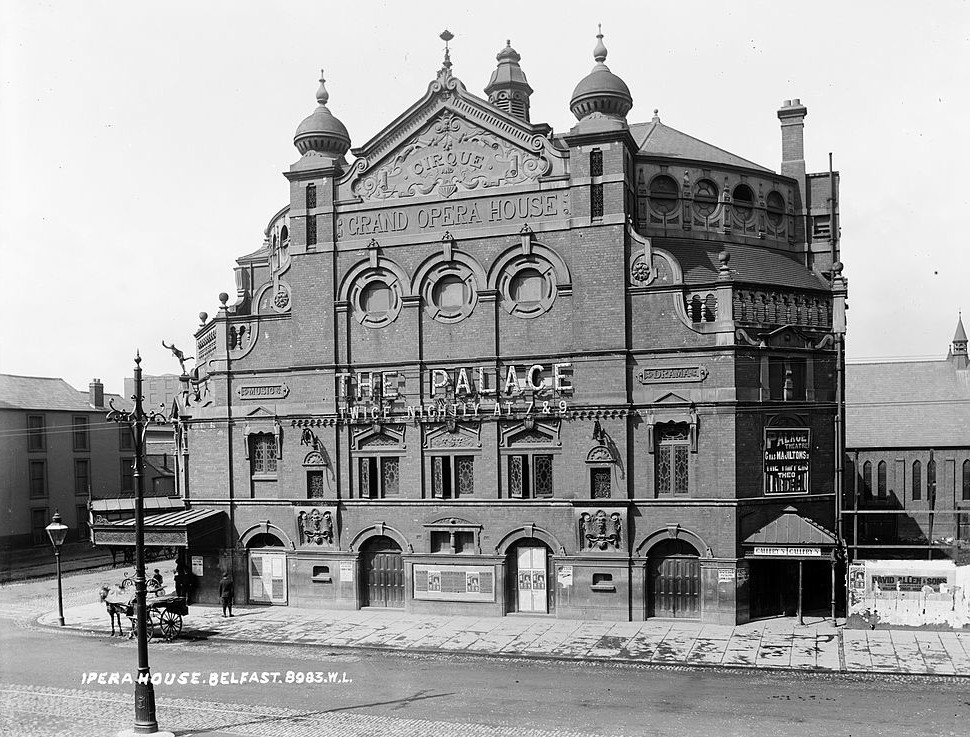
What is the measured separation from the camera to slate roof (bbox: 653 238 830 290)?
33.3m

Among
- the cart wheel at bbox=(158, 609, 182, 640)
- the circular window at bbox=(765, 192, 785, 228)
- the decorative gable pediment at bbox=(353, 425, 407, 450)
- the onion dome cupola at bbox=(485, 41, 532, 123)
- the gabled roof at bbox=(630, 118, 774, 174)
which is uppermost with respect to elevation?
the onion dome cupola at bbox=(485, 41, 532, 123)

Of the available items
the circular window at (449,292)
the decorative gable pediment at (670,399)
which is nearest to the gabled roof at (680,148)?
the circular window at (449,292)

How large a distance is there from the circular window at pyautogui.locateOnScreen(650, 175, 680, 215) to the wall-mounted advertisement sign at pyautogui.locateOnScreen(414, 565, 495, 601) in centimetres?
1507

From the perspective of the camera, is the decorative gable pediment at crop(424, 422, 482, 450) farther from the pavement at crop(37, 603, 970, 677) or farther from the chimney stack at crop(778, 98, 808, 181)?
the chimney stack at crop(778, 98, 808, 181)

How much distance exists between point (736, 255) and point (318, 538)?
1926 cm

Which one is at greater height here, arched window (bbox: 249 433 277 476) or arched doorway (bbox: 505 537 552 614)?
arched window (bbox: 249 433 277 476)

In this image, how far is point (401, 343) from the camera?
34.6 meters

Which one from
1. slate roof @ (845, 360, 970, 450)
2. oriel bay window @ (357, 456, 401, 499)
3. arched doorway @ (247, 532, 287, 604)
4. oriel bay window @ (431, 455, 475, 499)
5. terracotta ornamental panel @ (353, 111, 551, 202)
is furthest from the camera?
slate roof @ (845, 360, 970, 450)

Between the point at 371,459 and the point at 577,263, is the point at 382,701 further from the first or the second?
the point at 577,263

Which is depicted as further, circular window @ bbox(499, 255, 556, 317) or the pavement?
circular window @ bbox(499, 255, 556, 317)

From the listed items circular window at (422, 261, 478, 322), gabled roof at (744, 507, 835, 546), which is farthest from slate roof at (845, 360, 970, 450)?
circular window at (422, 261, 478, 322)

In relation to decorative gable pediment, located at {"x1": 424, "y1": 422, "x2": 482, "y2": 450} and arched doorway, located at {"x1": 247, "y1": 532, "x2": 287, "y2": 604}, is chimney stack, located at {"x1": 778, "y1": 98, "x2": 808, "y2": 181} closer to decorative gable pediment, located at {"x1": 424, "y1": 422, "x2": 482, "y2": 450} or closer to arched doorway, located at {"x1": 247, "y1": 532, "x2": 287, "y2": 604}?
decorative gable pediment, located at {"x1": 424, "y1": 422, "x2": 482, "y2": 450}

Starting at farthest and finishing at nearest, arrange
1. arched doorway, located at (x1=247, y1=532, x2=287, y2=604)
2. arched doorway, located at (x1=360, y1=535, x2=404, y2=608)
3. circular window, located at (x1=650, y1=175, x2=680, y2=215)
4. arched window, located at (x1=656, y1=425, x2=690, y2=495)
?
arched doorway, located at (x1=247, y1=532, x2=287, y2=604) < circular window, located at (x1=650, y1=175, x2=680, y2=215) < arched doorway, located at (x1=360, y1=535, x2=404, y2=608) < arched window, located at (x1=656, y1=425, x2=690, y2=495)

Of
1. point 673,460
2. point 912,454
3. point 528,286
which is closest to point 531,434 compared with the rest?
point 673,460
